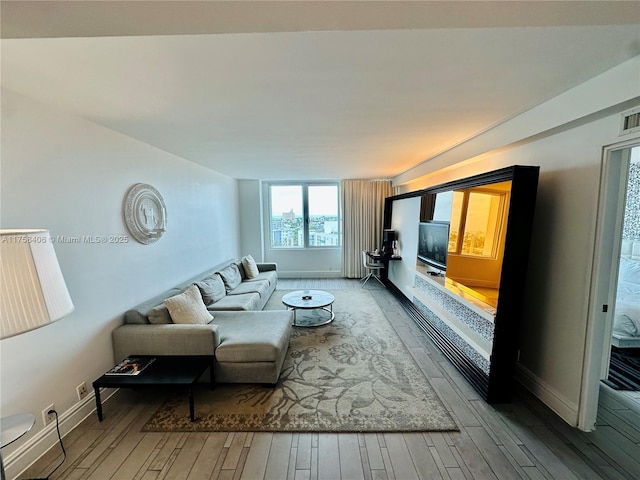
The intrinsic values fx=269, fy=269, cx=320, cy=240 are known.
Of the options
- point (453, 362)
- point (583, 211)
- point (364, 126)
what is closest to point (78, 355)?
point (364, 126)

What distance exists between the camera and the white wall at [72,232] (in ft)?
5.64

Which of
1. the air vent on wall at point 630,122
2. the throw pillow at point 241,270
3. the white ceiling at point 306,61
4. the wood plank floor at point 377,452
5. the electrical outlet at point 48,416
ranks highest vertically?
the white ceiling at point 306,61

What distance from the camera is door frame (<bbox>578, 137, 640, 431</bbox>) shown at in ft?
5.88

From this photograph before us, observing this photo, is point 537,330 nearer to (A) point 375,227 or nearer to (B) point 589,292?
(B) point 589,292

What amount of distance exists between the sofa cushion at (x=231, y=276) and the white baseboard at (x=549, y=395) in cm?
378

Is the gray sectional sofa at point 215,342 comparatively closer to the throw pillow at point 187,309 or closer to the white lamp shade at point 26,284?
the throw pillow at point 187,309

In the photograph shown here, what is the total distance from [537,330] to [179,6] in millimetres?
3201

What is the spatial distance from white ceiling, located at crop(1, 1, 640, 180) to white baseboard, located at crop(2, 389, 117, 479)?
2277 mm

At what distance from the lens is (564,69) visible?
155cm

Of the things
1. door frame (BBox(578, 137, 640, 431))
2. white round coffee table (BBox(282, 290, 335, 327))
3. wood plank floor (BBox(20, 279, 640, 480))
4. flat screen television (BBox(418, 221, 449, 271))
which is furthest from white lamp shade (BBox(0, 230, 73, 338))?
flat screen television (BBox(418, 221, 449, 271))

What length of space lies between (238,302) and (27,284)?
2633 mm

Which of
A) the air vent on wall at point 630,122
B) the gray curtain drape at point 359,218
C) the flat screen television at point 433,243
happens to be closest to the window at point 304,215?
the gray curtain drape at point 359,218

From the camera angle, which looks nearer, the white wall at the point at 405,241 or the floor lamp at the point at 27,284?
the floor lamp at the point at 27,284

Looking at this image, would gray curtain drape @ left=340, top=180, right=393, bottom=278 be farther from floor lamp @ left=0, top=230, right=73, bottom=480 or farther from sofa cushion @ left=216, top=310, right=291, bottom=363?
floor lamp @ left=0, top=230, right=73, bottom=480
